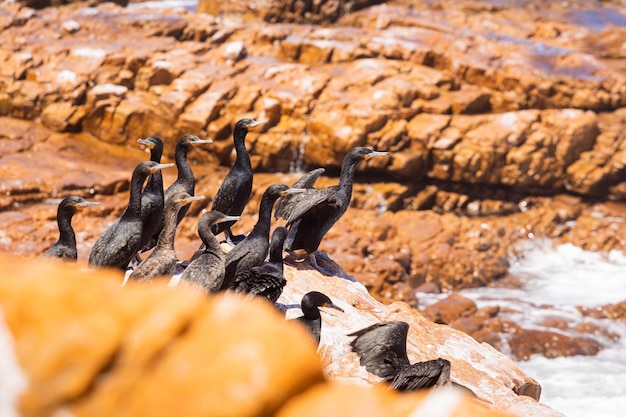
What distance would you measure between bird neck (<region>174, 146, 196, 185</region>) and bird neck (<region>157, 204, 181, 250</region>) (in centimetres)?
107

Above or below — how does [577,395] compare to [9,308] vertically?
below

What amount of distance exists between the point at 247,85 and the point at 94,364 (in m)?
14.9

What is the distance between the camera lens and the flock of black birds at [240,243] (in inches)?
227

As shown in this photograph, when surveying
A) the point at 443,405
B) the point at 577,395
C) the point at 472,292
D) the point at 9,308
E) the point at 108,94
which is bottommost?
the point at 472,292

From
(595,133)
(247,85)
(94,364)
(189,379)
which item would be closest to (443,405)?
(189,379)

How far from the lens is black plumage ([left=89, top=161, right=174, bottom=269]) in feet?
20.8

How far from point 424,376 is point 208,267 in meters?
2.02

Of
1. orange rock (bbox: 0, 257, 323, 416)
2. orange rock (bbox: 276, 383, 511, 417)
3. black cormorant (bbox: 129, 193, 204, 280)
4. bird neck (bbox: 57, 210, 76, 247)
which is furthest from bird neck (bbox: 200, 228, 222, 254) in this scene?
orange rock (bbox: 276, 383, 511, 417)

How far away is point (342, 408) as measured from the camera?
2.18 meters

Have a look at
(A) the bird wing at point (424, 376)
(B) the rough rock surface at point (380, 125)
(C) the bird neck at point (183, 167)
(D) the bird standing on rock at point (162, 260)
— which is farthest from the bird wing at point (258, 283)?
(B) the rough rock surface at point (380, 125)

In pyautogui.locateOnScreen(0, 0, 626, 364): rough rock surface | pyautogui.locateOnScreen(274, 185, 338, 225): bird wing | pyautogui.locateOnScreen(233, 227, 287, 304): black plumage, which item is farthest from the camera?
pyautogui.locateOnScreen(0, 0, 626, 364): rough rock surface

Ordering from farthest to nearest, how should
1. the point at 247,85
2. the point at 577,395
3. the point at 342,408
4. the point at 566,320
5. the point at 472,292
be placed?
the point at 247,85 < the point at 472,292 < the point at 566,320 < the point at 577,395 < the point at 342,408

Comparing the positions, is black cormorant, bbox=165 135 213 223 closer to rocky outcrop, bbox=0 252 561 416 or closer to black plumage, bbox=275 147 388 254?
black plumage, bbox=275 147 388 254

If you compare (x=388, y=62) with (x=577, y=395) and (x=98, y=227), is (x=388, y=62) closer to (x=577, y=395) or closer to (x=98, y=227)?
(x=98, y=227)
